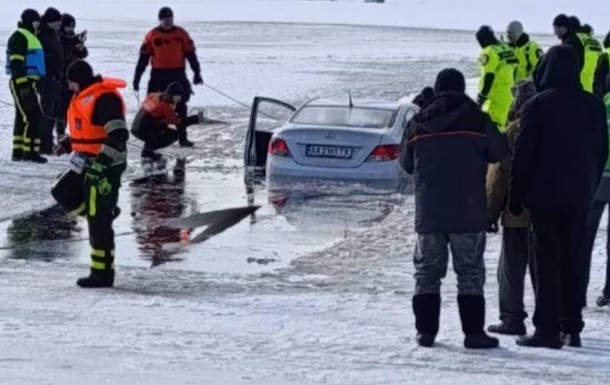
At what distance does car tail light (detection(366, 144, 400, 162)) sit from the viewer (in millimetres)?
16453

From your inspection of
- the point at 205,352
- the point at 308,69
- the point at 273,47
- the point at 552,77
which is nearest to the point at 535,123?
the point at 552,77

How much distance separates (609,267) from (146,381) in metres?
3.83

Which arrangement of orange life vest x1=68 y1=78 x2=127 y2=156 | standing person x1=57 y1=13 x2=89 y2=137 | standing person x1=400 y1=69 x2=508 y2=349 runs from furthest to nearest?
standing person x1=57 y1=13 x2=89 y2=137
orange life vest x1=68 y1=78 x2=127 y2=156
standing person x1=400 y1=69 x2=508 y2=349

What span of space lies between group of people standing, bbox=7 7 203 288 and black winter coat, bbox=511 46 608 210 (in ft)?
10.3

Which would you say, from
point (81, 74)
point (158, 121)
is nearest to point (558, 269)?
point (81, 74)

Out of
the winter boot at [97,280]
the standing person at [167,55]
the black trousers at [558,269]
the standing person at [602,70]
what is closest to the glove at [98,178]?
the winter boot at [97,280]

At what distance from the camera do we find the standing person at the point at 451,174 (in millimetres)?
8703

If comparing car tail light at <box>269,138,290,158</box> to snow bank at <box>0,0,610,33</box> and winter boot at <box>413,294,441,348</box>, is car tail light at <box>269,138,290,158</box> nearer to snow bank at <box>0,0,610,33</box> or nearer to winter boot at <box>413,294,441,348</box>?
winter boot at <box>413,294,441,348</box>

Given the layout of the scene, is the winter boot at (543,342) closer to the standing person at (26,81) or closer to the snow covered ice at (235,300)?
the snow covered ice at (235,300)

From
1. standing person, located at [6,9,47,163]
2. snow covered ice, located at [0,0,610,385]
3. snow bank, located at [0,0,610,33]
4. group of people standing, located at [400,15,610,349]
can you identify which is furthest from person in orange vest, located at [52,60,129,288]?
snow bank, located at [0,0,610,33]

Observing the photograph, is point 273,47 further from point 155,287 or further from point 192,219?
point 155,287

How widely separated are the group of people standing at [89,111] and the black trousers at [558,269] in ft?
10.5

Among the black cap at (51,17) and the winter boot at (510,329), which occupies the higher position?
the black cap at (51,17)

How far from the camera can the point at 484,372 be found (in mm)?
8383
